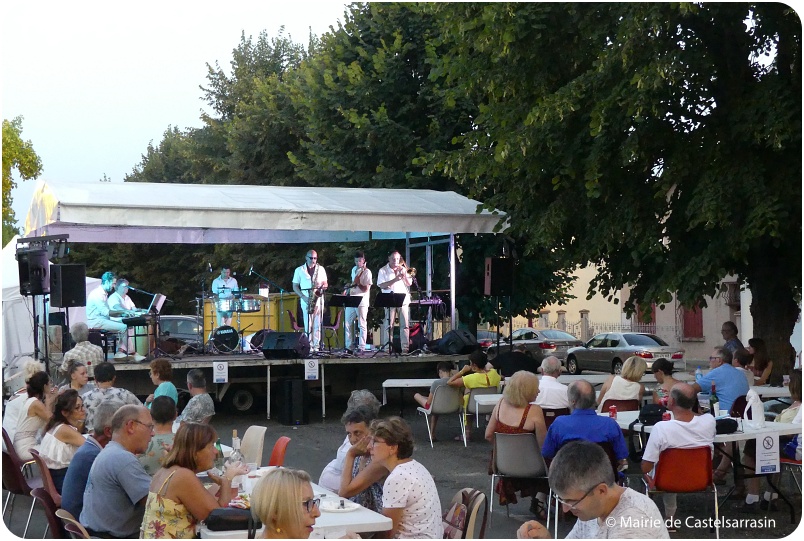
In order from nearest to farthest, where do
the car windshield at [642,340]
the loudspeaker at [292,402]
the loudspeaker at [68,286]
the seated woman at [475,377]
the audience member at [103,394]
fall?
the audience member at [103,394]
the seated woman at [475,377]
the loudspeaker at [68,286]
the loudspeaker at [292,402]
the car windshield at [642,340]

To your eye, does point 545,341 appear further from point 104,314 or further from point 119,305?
point 104,314

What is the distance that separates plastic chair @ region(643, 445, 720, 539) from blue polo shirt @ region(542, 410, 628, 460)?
33 cm

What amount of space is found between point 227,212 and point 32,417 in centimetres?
691

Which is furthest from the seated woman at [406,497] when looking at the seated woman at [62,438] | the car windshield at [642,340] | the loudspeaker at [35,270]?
the car windshield at [642,340]

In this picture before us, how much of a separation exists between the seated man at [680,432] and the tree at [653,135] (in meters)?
4.59

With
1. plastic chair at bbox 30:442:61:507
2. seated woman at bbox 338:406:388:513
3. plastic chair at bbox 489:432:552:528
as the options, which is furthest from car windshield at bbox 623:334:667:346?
plastic chair at bbox 30:442:61:507

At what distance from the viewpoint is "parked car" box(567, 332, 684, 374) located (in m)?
27.8

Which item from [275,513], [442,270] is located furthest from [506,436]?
[442,270]

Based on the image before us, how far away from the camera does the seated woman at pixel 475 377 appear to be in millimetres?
11891

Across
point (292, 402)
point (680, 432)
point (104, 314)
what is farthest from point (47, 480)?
point (104, 314)

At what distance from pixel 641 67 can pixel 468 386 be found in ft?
14.4

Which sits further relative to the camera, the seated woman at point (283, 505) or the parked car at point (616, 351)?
the parked car at point (616, 351)

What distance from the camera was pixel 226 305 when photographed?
56.2 feet

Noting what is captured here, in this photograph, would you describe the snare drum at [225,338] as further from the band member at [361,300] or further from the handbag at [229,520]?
the handbag at [229,520]
